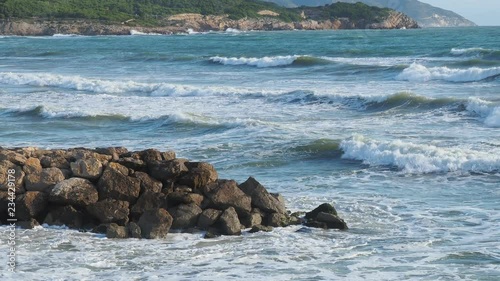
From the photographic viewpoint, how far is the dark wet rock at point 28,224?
1167cm

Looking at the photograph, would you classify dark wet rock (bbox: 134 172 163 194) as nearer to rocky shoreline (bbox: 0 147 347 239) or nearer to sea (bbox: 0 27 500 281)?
rocky shoreline (bbox: 0 147 347 239)

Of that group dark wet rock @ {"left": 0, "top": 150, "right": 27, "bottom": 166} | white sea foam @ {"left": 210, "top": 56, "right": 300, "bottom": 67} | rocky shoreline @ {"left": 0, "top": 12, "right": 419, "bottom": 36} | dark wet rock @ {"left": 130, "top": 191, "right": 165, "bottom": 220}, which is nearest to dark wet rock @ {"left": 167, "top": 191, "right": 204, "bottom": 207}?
dark wet rock @ {"left": 130, "top": 191, "right": 165, "bottom": 220}

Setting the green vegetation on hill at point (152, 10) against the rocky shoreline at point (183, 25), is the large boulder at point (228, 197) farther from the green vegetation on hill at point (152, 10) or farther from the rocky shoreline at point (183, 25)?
the green vegetation on hill at point (152, 10)

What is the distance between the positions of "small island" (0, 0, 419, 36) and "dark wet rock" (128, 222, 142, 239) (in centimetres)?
11451

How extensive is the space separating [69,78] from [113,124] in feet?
50.3

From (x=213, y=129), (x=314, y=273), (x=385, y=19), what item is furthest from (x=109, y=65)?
(x=385, y=19)

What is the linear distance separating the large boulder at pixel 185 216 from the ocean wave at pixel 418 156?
19.1 feet

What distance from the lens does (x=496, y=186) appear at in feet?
47.5

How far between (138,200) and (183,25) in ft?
423

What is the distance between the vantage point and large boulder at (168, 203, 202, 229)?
11.5m

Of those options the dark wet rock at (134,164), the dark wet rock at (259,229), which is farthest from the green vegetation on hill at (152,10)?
the dark wet rock at (259,229)

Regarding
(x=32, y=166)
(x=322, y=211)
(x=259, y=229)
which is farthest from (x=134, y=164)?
(x=322, y=211)

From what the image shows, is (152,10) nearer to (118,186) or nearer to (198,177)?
(198,177)

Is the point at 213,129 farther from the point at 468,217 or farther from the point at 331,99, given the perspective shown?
the point at 468,217
